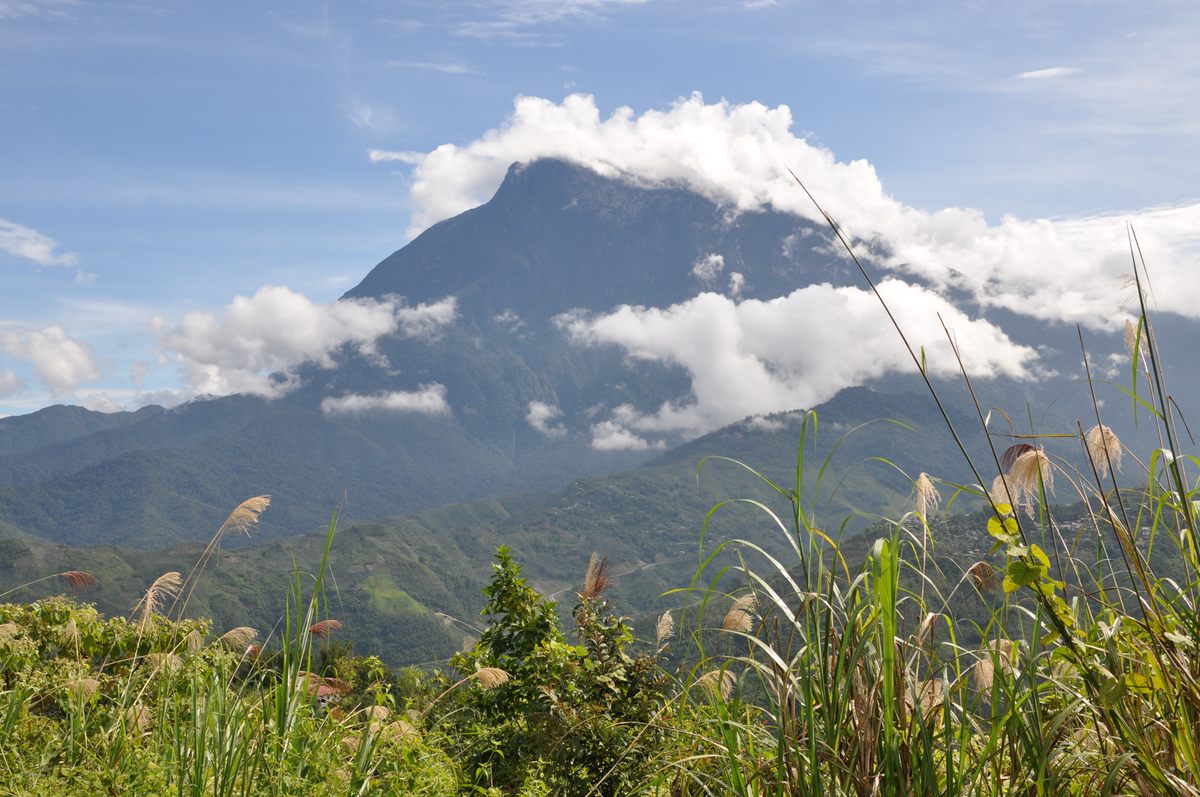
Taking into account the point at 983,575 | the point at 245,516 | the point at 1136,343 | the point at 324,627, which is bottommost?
the point at 324,627

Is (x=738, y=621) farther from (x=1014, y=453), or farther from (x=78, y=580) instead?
(x=78, y=580)

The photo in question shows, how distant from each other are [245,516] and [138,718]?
1.06 meters

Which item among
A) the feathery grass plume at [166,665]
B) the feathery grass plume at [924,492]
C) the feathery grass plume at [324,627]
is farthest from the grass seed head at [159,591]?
the feathery grass plume at [924,492]

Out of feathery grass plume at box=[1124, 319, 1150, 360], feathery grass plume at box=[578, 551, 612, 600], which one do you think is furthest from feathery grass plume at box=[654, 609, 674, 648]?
feathery grass plume at box=[1124, 319, 1150, 360]

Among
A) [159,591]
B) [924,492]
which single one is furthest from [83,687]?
[924,492]

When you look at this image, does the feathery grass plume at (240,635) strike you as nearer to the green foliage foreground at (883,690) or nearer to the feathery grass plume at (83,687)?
the green foliage foreground at (883,690)

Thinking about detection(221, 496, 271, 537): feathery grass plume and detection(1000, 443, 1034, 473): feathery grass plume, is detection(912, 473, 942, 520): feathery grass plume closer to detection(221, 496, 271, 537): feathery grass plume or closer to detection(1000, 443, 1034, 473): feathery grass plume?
detection(1000, 443, 1034, 473): feathery grass plume

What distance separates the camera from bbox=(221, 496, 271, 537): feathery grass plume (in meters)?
4.27

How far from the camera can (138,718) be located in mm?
4262

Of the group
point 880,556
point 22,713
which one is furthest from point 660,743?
point 22,713

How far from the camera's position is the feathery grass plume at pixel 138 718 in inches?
170

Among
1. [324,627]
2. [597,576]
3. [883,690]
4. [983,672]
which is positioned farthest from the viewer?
[597,576]

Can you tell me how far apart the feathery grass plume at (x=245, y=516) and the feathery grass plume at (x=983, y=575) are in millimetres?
3181

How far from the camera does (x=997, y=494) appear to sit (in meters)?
2.96
